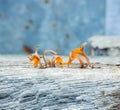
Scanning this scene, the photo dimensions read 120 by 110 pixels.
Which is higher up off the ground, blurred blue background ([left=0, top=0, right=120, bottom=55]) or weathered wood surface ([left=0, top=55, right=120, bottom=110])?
blurred blue background ([left=0, top=0, right=120, bottom=55])

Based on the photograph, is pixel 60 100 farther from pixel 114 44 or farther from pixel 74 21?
pixel 74 21

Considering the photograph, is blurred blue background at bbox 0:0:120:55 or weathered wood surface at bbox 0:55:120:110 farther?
blurred blue background at bbox 0:0:120:55

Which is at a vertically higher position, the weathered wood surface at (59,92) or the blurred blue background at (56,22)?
the blurred blue background at (56,22)

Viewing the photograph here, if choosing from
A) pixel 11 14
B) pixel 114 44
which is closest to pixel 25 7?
pixel 11 14

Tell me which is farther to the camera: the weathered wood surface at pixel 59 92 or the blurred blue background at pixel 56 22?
the blurred blue background at pixel 56 22
